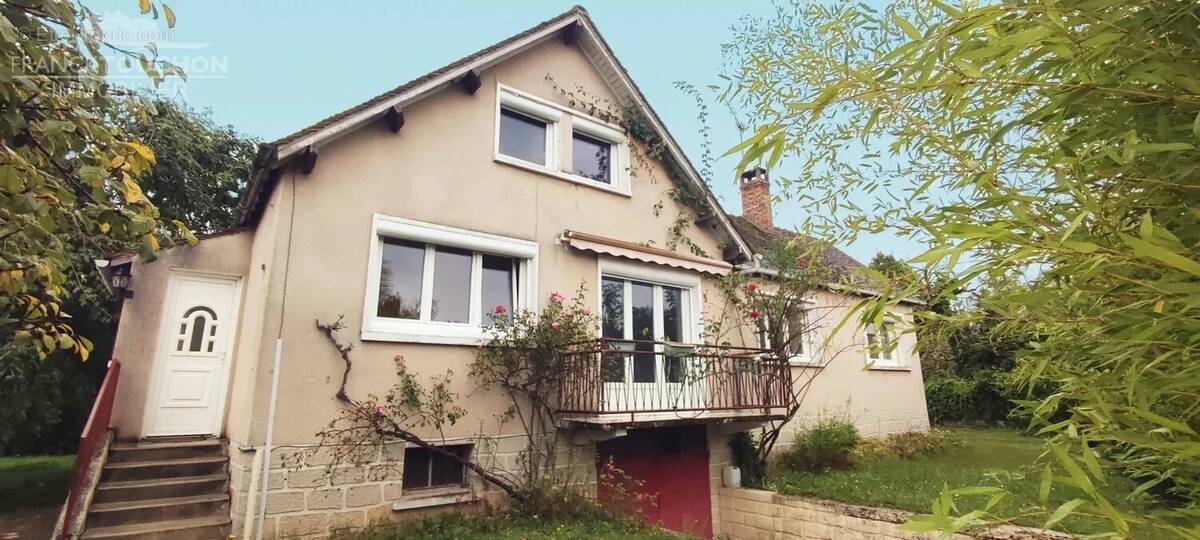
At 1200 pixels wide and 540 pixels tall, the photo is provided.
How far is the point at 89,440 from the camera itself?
8477mm

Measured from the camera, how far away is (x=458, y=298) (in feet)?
36.6

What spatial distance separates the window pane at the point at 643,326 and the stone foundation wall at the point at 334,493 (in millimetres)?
3800

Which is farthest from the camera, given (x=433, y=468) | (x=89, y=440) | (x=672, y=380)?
(x=672, y=380)

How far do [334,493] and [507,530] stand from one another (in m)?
2.79

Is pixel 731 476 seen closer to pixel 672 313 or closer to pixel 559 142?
pixel 672 313

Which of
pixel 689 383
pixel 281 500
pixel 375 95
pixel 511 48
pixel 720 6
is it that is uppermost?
pixel 511 48

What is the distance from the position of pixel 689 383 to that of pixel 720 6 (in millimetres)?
8597

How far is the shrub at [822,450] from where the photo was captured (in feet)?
49.9

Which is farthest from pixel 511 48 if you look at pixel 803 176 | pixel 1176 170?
pixel 1176 170

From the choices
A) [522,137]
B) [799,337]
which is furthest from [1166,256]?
[799,337]

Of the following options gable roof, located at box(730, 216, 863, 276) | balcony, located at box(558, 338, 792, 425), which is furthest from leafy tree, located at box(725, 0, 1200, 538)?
gable roof, located at box(730, 216, 863, 276)

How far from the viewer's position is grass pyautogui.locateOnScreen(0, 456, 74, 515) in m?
12.5

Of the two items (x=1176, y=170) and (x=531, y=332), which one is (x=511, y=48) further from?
(x=1176, y=170)

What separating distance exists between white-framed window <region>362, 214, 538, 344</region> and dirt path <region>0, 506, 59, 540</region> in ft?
22.3
